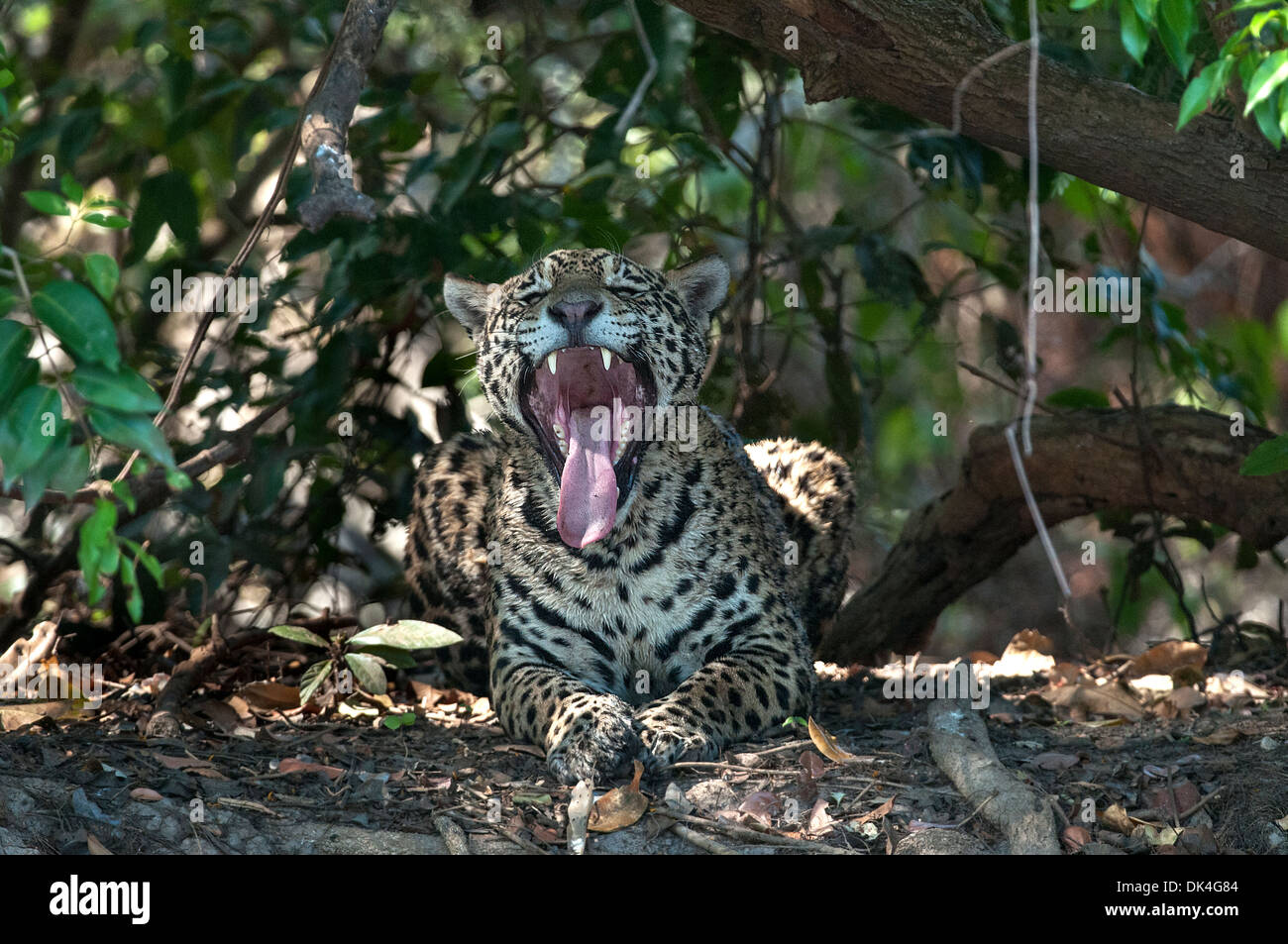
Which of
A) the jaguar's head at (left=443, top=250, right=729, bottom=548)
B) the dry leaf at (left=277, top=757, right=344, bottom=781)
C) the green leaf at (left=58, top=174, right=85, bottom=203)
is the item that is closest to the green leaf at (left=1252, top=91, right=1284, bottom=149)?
the jaguar's head at (left=443, top=250, right=729, bottom=548)

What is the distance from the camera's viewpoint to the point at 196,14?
308 inches

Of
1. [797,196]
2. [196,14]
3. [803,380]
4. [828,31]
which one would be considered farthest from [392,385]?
[797,196]

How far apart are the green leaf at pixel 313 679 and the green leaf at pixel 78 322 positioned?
3030 millimetres

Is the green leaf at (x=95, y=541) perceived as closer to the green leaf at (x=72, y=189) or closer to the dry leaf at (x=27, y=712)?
the green leaf at (x=72, y=189)

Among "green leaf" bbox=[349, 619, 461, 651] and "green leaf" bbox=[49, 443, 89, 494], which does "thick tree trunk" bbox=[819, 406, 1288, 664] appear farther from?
"green leaf" bbox=[49, 443, 89, 494]

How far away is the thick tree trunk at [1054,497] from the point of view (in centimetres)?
712

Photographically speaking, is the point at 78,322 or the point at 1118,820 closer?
the point at 78,322

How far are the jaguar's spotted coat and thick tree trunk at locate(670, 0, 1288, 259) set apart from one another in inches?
53.8

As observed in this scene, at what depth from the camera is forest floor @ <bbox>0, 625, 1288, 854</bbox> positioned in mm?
4508

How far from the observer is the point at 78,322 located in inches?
134

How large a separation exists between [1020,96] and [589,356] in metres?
2.22

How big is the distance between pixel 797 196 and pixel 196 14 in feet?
28.3

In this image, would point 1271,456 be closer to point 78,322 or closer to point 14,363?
point 78,322

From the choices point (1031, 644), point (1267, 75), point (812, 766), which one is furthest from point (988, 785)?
point (1031, 644)
